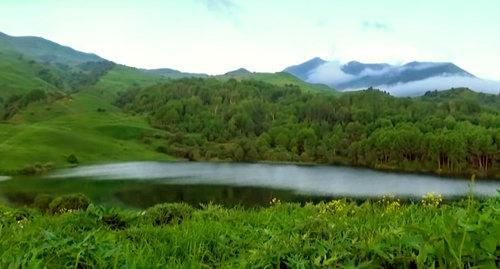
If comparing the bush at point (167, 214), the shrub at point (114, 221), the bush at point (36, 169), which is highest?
the shrub at point (114, 221)

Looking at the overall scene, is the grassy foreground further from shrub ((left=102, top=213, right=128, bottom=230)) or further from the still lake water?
the still lake water

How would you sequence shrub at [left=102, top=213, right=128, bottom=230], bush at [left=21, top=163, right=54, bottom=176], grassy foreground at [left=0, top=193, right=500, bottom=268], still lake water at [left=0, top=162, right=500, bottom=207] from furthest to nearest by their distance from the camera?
bush at [left=21, top=163, right=54, bottom=176]
still lake water at [left=0, top=162, right=500, bottom=207]
shrub at [left=102, top=213, right=128, bottom=230]
grassy foreground at [left=0, top=193, right=500, bottom=268]

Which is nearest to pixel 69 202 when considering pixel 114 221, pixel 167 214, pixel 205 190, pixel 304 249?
pixel 205 190

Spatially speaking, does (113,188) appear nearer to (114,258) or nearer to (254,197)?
(254,197)

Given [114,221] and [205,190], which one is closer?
[114,221]

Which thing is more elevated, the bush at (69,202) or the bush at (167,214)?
the bush at (167,214)

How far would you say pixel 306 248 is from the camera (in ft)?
18.1

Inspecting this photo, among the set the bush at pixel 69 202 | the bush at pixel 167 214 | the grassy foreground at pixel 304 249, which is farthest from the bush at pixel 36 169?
the grassy foreground at pixel 304 249

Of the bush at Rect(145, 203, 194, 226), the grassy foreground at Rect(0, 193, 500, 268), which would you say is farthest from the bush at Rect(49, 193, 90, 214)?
the grassy foreground at Rect(0, 193, 500, 268)

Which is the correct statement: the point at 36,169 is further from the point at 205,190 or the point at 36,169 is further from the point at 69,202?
the point at 69,202

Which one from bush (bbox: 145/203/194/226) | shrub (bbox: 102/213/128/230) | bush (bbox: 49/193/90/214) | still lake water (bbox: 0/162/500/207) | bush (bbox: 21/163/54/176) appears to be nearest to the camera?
shrub (bbox: 102/213/128/230)

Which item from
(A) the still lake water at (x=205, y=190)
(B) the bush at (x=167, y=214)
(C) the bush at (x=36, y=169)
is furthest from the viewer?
(C) the bush at (x=36, y=169)

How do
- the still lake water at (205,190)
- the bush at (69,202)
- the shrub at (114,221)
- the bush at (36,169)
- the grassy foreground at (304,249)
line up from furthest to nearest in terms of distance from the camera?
the bush at (36,169)
the still lake water at (205,190)
the bush at (69,202)
the shrub at (114,221)
the grassy foreground at (304,249)

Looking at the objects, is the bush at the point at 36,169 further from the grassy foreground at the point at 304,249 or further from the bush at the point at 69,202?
the grassy foreground at the point at 304,249
